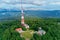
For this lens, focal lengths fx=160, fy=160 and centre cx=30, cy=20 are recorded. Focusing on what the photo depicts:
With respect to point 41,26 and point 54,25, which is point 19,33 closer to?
point 41,26

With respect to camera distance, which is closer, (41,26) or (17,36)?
(17,36)

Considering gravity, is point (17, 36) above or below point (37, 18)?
below

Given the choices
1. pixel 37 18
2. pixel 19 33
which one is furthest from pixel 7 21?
pixel 37 18

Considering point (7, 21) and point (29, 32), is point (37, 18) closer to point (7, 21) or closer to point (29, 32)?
point (29, 32)

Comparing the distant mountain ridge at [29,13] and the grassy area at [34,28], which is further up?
the distant mountain ridge at [29,13]

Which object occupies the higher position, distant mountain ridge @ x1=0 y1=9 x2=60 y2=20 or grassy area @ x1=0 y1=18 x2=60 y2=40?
distant mountain ridge @ x1=0 y1=9 x2=60 y2=20

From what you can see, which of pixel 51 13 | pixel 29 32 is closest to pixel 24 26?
pixel 29 32
